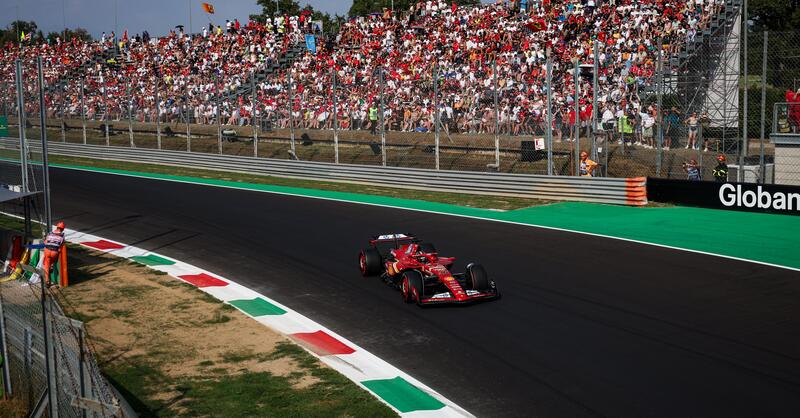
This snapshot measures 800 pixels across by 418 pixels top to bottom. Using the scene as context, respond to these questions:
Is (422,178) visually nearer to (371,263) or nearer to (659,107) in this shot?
(659,107)

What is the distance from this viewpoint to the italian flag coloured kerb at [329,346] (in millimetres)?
8516

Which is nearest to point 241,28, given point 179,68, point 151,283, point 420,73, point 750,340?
point 179,68

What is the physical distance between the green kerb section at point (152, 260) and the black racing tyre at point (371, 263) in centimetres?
418

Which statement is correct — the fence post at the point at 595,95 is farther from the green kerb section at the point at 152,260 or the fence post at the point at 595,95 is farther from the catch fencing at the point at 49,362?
the catch fencing at the point at 49,362

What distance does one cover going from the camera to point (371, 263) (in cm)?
1383

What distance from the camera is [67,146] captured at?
37.8 meters

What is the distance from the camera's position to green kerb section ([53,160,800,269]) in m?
15.8

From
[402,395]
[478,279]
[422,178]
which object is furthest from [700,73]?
[402,395]

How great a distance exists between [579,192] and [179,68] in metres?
28.5

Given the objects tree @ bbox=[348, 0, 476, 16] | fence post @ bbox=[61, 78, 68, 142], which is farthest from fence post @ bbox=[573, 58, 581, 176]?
tree @ bbox=[348, 0, 476, 16]

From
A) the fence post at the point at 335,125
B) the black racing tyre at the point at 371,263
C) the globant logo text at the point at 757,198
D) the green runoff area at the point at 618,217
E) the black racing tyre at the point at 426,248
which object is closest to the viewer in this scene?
the black racing tyre at the point at 426,248

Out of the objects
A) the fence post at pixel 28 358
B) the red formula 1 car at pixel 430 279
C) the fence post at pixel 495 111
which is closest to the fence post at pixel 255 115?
the fence post at pixel 495 111

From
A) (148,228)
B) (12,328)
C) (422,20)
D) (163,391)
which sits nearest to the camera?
(12,328)

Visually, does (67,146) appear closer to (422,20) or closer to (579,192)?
(422,20)
